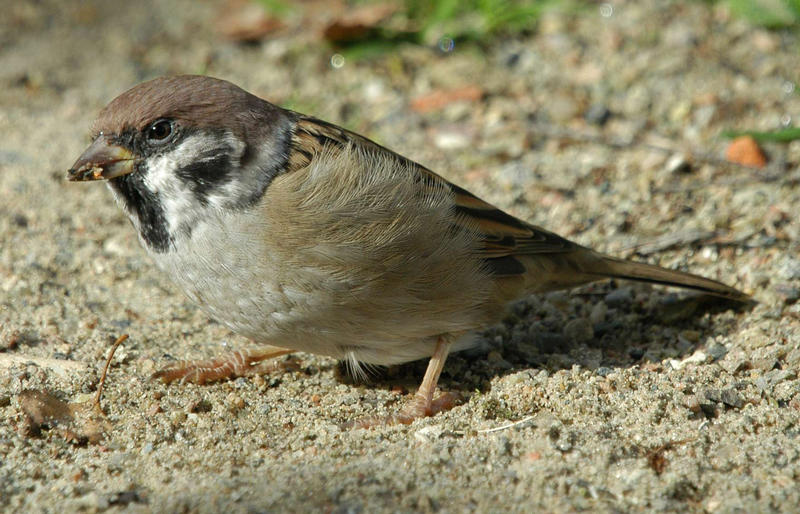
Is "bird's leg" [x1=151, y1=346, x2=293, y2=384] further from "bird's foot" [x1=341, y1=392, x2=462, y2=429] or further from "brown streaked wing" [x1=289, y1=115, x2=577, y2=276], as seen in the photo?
"brown streaked wing" [x1=289, y1=115, x2=577, y2=276]

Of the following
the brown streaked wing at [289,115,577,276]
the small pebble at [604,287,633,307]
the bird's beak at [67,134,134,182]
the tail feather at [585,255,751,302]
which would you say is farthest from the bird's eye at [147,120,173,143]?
the small pebble at [604,287,633,307]

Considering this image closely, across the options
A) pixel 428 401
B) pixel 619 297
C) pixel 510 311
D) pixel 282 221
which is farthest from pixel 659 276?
pixel 282 221

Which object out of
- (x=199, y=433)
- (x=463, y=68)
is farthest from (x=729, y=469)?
(x=463, y=68)

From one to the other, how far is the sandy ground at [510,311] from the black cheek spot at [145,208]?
0.66 m

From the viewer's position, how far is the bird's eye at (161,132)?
363 cm

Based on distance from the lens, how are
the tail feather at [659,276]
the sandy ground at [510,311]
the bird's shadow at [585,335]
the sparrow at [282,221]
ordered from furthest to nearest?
the tail feather at [659,276] < the bird's shadow at [585,335] < the sparrow at [282,221] < the sandy ground at [510,311]

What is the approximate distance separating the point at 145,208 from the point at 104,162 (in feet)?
0.77

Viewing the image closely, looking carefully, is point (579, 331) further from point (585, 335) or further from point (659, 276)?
point (659, 276)

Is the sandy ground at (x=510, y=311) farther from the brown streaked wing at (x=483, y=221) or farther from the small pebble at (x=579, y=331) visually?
the brown streaked wing at (x=483, y=221)

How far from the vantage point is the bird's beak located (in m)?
3.60

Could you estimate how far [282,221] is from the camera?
11.7ft

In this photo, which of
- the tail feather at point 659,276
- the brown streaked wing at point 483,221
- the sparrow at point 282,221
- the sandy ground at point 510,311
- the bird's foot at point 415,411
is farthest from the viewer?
the tail feather at point 659,276

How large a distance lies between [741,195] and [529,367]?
6.13 ft

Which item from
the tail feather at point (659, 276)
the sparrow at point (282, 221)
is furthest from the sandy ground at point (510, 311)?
the sparrow at point (282, 221)
